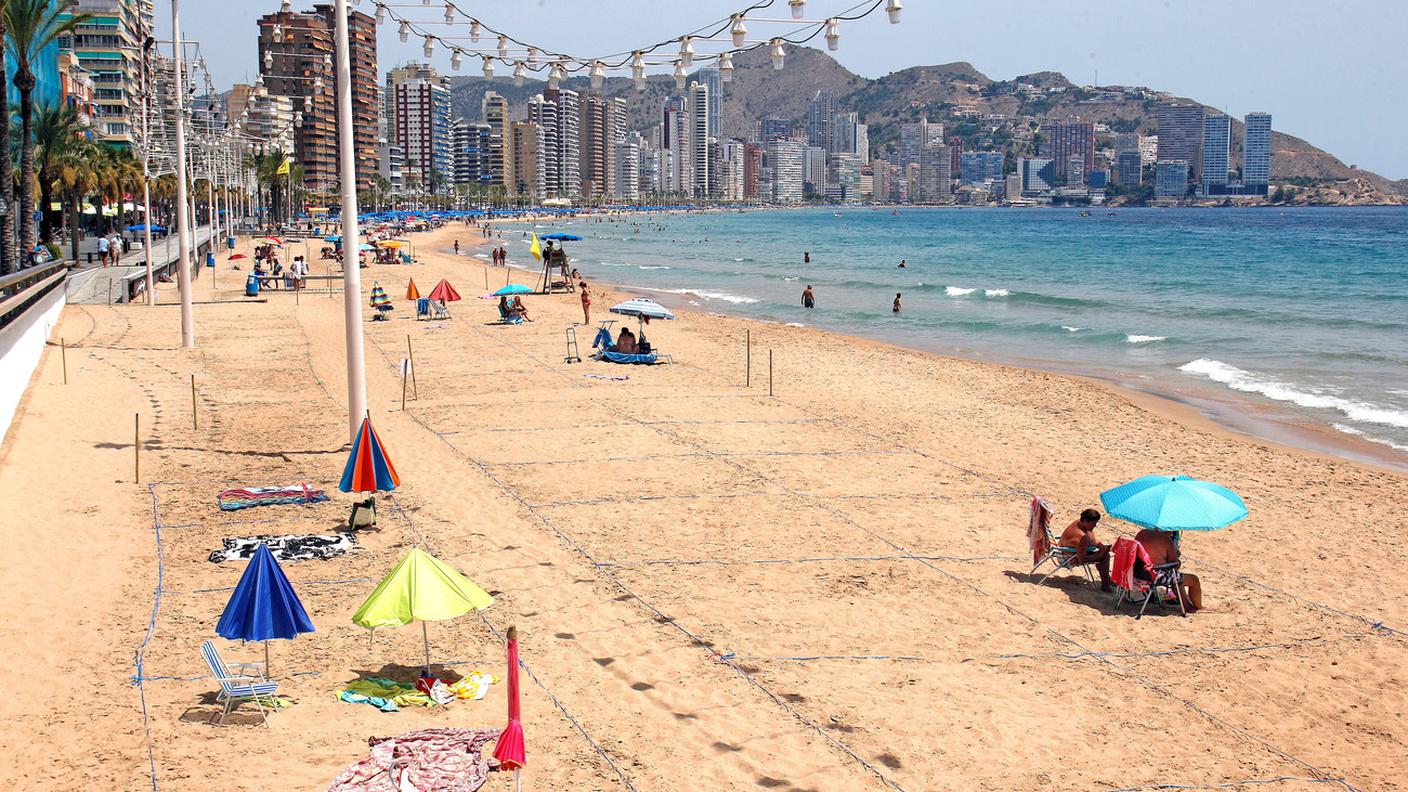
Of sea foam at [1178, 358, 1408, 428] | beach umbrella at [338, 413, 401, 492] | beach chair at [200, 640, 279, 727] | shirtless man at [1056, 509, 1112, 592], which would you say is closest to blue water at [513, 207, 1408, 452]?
sea foam at [1178, 358, 1408, 428]

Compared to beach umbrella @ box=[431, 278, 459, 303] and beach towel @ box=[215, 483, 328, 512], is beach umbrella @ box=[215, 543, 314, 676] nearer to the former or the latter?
beach towel @ box=[215, 483, 328, 512]

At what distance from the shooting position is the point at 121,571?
11.1 m

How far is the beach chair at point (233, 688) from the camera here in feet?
26.6

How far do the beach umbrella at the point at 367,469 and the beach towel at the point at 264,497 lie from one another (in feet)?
3.73

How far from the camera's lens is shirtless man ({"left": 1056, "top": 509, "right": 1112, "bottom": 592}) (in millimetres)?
11641

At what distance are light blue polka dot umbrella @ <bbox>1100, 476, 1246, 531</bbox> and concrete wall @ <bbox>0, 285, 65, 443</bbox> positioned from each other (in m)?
13.8

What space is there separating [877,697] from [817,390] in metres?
14.3

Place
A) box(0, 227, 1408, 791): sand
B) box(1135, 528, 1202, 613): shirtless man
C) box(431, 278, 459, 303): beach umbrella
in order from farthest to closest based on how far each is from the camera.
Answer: box(431, 278, 459, 303): beach umbrella → box(1135, 528, 1202, 613): shirtless man → box(0, 227, 1408, 791): sand

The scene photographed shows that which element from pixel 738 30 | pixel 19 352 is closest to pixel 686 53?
pixel 738 30

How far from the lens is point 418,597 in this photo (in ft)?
27.4

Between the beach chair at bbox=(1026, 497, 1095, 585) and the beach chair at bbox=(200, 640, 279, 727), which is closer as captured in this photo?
the beach chair at bbox=(200, 640, 279, 727)

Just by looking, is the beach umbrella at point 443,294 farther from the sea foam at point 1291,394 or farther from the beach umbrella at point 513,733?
the beach umbrella at point 513,733

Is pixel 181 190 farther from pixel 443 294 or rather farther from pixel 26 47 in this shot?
pixel 26 47

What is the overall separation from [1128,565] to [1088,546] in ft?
2.39
